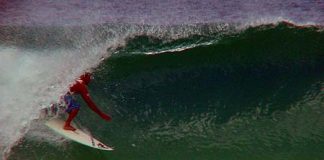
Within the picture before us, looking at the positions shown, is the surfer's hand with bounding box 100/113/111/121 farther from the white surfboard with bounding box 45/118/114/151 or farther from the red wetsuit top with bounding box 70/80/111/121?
the white surfboard with bounding box 45/118/114/151

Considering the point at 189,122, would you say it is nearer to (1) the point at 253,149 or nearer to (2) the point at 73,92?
(1) the point at 253,149

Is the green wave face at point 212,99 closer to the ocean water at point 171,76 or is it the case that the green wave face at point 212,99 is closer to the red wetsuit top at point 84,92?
the ocean water at point 171,76

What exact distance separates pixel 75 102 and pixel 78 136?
0.52 metres

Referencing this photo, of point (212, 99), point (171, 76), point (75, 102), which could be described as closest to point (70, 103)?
point (75, 102)

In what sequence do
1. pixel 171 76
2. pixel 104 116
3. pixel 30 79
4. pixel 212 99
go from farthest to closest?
pixel 171 76, pixel 30 79, pixel 212 99, pixel 104 116

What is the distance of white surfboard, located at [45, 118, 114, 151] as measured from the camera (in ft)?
25.1

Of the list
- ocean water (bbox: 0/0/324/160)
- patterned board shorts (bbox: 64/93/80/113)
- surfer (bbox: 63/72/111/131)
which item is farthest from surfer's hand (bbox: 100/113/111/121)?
patterned board shorts (bbox: 64/93/80/113)

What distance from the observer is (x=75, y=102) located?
7.82m

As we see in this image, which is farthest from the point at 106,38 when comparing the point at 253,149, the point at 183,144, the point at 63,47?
the point at 253,149

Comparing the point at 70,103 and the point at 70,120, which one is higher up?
the point at 70,103

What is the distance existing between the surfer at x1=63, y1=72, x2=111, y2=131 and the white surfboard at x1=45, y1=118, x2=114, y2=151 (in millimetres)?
87

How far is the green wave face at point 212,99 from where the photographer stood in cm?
782

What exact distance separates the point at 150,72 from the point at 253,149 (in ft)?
8.10

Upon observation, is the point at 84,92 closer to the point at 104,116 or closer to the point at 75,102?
the point at 75,102
